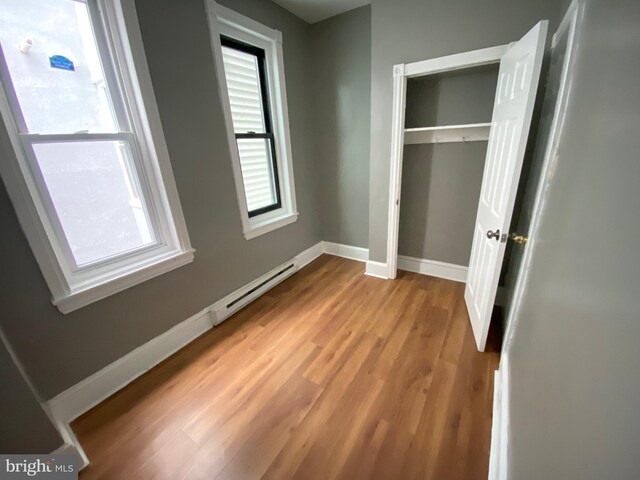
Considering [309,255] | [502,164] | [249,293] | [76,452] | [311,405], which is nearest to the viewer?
[76,452]

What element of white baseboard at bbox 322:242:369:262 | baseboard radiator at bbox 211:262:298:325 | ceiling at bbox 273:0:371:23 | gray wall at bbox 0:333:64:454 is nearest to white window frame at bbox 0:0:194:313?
gray wall at bbox 0:333:64:454

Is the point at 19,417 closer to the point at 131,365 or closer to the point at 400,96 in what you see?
the point at 131,365

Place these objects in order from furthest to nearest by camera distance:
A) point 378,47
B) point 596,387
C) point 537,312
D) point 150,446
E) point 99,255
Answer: point 378,47, point 99,255, point 150,446, point 537,312, point 596,387

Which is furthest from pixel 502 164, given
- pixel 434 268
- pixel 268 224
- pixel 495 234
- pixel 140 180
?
pixel 140 180

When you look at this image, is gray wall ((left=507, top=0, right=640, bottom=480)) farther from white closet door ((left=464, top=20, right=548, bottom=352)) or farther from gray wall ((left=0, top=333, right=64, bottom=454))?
gray wall ((left=0, top=333, right=64, bottom=454))

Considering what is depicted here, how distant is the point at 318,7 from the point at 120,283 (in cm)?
288

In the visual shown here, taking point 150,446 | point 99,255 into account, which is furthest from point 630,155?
point 99,255

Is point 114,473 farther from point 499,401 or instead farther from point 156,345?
point 499,401

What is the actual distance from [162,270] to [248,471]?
128cm

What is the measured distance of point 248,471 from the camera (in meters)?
1.18

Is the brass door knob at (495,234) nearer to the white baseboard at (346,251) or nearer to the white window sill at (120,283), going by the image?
the white baseboard at (346,251)

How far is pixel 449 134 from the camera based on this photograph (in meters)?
2.30

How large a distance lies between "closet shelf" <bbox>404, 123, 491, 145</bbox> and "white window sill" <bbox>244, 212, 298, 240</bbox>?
144cm

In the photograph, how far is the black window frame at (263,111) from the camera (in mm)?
2181
